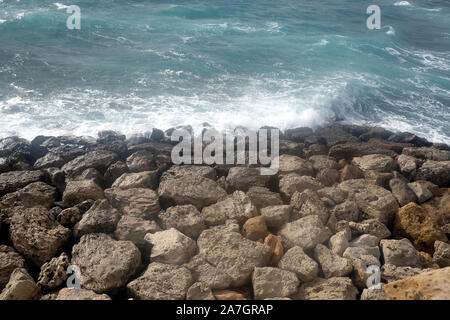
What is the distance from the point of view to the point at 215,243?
4.77 metres

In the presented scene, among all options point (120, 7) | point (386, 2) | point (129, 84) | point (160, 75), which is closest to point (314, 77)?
point (160, 75)

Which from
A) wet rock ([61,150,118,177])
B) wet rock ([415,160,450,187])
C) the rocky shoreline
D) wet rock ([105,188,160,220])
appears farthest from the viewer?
wet rock ([415,160,450,187])

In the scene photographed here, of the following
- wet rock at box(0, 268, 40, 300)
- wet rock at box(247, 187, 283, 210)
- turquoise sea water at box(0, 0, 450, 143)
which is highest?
turquoise sea water at box(0, 0, 450, 143)

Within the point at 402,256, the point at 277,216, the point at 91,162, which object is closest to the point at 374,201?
the point at 402,256

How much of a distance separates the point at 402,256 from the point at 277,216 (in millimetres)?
1732

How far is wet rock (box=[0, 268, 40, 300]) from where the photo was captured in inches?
156

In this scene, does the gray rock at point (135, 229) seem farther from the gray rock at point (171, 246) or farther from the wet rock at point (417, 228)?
the wet rock at point (417, 228)

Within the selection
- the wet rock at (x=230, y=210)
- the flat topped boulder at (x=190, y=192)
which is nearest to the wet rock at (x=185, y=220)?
the wet rock at (x=230, y=210)

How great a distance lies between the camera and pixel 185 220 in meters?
5.23

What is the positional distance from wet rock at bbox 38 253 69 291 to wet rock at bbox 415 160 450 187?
6.64 m

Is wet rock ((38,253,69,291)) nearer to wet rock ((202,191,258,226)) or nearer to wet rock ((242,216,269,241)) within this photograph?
wet rock ((202,191,258,226))

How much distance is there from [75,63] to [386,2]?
26417mm

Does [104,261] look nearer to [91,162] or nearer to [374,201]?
[91,162]

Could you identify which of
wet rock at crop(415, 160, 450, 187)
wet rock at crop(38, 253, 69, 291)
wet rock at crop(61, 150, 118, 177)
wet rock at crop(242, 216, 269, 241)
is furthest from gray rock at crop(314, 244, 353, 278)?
wet rock at crop(61, 150, 118, 177)
